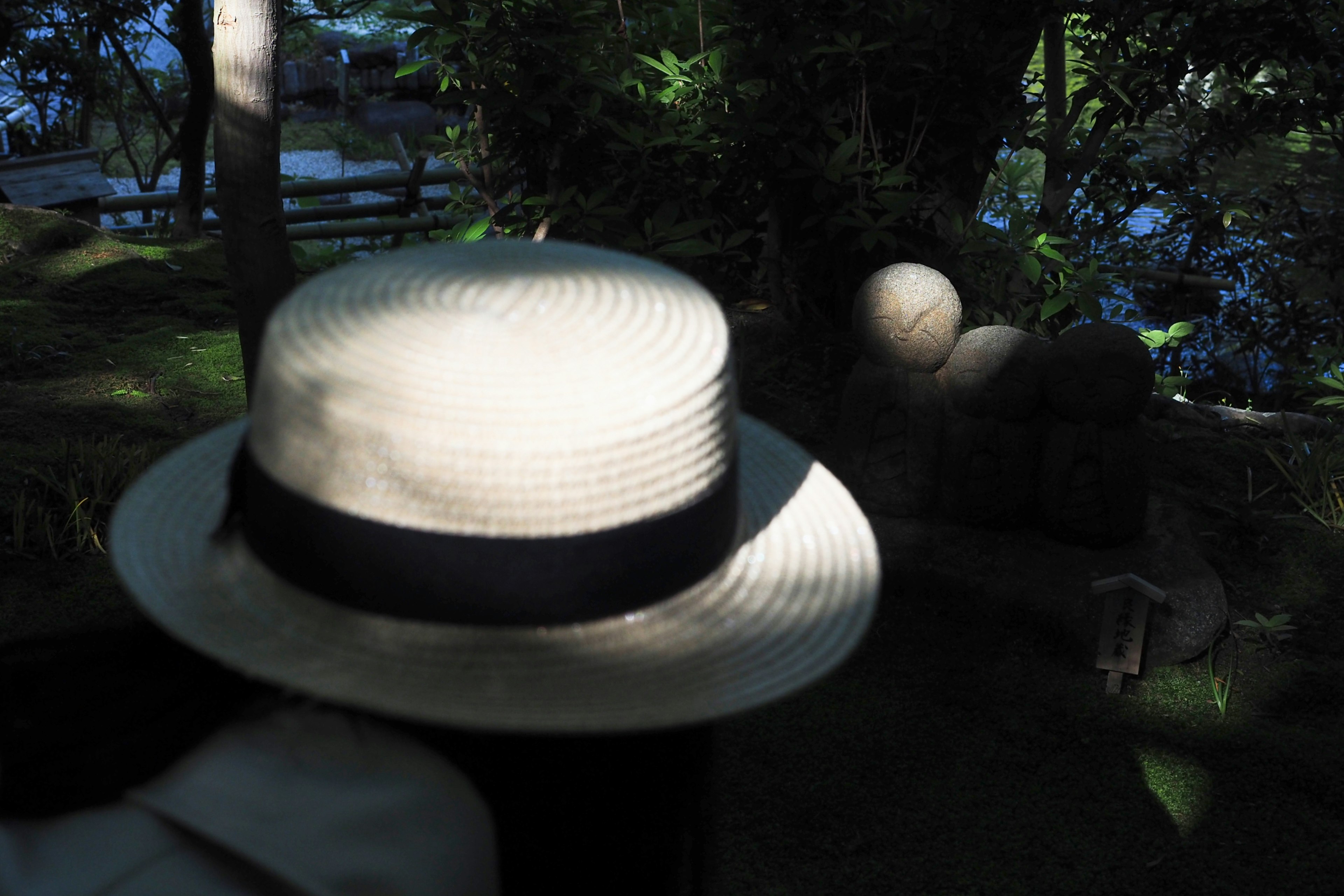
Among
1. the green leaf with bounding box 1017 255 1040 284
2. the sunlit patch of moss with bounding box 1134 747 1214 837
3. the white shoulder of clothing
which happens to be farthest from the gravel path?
the white shoulder of clothing

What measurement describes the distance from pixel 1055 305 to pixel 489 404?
343cm

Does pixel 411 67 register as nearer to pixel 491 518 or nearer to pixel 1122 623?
pixel 1122 623

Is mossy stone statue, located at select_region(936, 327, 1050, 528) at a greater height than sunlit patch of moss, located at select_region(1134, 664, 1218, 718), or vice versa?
mossy stone statue, located at select_region(936, 327, 1050, 528)

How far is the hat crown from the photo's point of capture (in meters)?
0.87

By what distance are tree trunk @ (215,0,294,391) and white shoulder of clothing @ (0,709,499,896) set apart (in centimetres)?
195

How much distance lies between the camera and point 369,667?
893mm

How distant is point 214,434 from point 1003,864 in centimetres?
223

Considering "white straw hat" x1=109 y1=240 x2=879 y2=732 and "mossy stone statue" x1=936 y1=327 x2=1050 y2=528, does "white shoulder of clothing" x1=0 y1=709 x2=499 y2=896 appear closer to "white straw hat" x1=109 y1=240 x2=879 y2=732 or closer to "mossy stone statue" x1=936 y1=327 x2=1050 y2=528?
"white straw hat" x1=109 y1=240 x2=879 y2=732

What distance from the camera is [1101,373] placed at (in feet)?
11.3

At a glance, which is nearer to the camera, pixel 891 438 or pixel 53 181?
pixel 891 438

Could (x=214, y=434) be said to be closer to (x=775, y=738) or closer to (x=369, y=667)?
(x=369, y=667)

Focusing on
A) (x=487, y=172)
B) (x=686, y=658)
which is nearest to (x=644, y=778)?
(x=686, y=658)

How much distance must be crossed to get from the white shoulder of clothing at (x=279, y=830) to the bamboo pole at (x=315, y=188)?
7.12 meters

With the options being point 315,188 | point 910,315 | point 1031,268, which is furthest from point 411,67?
point 315,188
